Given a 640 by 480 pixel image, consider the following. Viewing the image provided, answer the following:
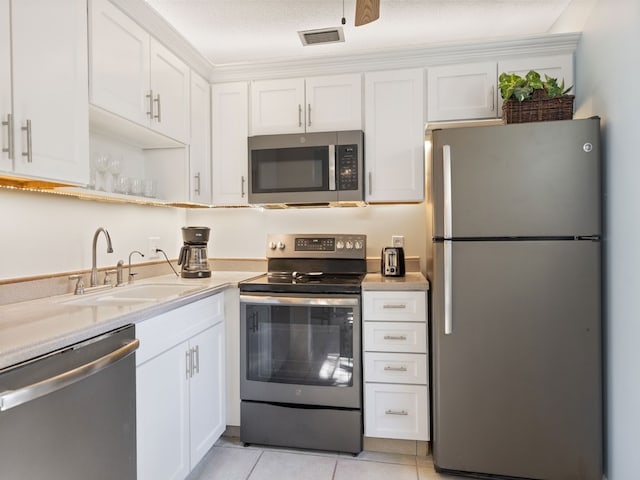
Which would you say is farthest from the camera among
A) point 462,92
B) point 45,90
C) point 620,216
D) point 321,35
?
point 462,92

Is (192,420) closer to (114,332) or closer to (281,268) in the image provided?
(114,332)

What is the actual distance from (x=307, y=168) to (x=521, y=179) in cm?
119

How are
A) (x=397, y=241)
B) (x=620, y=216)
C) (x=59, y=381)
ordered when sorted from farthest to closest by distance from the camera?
(x=397, y=241) → (x=620, y=216) → (x=59, y=381)

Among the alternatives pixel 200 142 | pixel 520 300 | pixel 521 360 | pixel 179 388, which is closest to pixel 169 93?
pixel 200 142

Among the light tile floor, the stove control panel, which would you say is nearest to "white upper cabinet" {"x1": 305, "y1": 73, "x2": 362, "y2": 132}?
the stove control panel

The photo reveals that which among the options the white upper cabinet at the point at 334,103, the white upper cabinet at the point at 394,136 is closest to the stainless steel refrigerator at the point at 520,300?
the white upper cabinet at the point at 394,136

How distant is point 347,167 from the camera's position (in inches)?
93.3

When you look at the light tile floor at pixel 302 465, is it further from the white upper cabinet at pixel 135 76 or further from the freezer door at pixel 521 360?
the white upper cabinet at pixel 135 76

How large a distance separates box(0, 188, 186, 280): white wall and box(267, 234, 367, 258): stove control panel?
84cm

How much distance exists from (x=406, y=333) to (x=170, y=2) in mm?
2212

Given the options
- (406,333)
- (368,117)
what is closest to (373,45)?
(368,117)

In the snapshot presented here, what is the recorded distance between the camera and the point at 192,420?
Answer: 73.4 inches

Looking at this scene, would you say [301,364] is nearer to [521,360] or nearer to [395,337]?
[395,337]

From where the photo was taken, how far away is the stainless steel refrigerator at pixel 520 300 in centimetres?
179
